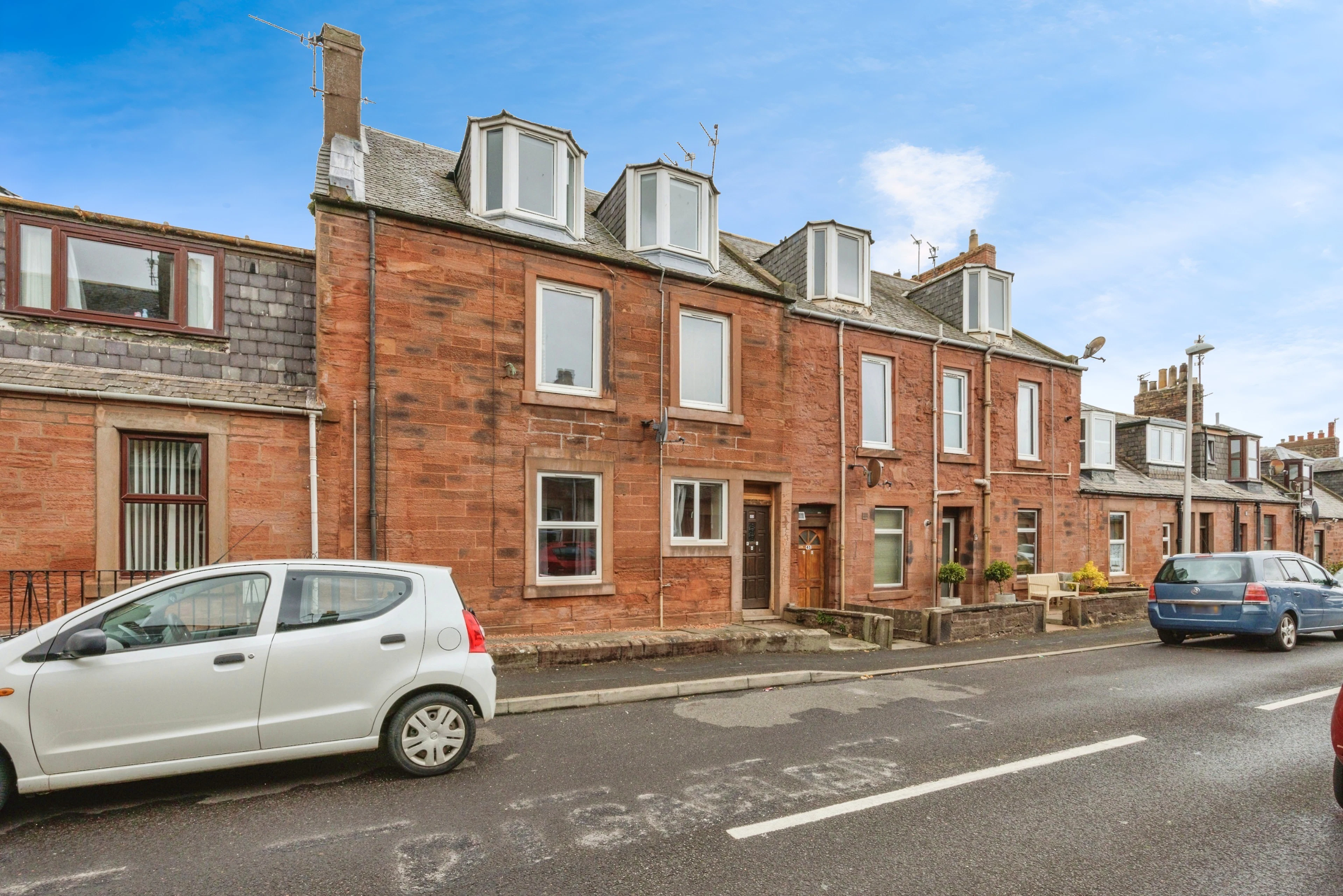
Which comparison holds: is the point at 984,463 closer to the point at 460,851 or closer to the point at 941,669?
the point at 941,669

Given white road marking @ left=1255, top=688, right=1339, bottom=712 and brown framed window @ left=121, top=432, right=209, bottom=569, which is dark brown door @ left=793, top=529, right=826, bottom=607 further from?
brown framed window @ left=121, top=432, right=209, bottom=569

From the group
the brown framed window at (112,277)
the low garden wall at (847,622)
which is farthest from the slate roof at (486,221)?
the low garden wall at (847,622)

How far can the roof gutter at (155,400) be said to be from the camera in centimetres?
856

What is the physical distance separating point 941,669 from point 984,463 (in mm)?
8963

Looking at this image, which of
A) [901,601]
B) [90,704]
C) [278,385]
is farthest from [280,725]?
[901,601]

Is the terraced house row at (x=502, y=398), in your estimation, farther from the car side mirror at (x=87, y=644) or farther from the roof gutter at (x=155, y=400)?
the car side mirror at (x=87, y=644)

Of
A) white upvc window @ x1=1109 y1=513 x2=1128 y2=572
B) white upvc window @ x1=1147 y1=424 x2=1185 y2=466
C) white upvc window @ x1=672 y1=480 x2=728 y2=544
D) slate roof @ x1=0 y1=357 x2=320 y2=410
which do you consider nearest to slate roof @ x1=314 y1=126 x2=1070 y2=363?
slate roof @ x1=0 y1=357 x2=320 y2=410

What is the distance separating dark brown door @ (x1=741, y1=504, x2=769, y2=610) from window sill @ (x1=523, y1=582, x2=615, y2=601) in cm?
323

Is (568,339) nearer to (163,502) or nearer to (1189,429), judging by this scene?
(163,502)

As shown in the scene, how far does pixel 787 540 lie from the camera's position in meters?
14.5

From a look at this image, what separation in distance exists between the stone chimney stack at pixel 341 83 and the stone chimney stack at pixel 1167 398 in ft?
90.2

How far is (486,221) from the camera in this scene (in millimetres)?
11914

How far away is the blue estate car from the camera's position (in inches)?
474

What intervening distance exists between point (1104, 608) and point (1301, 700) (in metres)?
8.68
